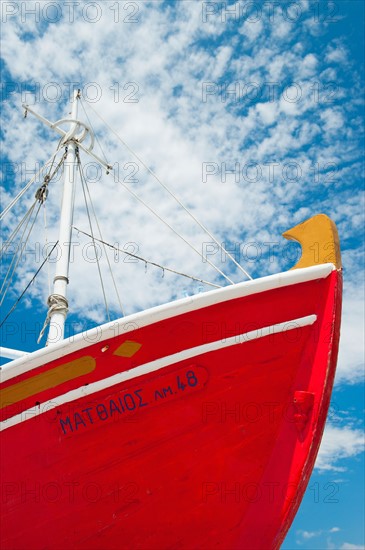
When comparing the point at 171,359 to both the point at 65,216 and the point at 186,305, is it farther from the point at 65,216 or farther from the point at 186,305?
the point at 65,216

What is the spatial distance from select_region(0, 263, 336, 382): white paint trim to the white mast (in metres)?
2.61

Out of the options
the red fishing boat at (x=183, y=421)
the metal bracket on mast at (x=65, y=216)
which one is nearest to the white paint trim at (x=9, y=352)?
the metal bracket on mast at (x=65, y=216)

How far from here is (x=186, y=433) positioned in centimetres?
498

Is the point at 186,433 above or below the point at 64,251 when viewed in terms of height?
below

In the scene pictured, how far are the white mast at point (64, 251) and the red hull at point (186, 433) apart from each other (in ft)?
8.80

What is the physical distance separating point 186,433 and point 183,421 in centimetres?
14

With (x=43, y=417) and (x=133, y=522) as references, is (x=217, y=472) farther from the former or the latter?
(x=43, y=417)

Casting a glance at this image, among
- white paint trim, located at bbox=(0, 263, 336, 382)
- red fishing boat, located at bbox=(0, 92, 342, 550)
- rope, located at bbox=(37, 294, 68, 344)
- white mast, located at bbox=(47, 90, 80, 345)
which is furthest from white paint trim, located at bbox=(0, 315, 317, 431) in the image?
rope, located at bbox=(37, 294, 68, 344)

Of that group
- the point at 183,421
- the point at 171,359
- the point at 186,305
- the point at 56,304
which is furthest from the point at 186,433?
the point at 56,304

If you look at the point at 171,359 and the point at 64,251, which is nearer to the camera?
the point at 171,359

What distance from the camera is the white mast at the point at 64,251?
316 inches

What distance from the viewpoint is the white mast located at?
26.3 ft

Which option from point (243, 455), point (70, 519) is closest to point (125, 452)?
point (70, 519)

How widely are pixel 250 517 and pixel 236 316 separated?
7.30 feet
